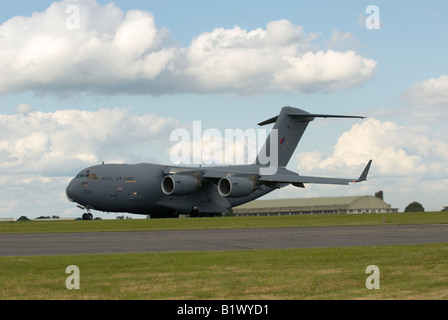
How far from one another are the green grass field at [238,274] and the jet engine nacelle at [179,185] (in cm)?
3762

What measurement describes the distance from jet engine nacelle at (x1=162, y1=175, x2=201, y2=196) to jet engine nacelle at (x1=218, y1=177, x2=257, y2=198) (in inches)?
91.7

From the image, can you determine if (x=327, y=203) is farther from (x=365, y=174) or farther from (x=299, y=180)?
(x=365, y=174)

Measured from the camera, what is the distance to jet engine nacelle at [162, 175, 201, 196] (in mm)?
56500

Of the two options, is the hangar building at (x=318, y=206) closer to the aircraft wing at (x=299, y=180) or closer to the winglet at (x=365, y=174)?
the aircraft wing at (x=299, y=180)

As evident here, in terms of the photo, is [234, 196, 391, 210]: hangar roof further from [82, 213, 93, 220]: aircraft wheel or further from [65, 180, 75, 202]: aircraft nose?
[65, 180, 75, 202]: aircraft nose

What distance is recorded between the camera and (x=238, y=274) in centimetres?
1414

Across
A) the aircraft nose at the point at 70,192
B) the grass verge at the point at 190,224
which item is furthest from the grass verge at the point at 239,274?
the aircraft nose at the point at 70,192

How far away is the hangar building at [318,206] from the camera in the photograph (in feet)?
340

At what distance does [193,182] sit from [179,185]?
1.60m

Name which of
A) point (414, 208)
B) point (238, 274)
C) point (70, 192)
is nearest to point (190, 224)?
point (70, 192)

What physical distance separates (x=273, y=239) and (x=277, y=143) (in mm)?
37685
